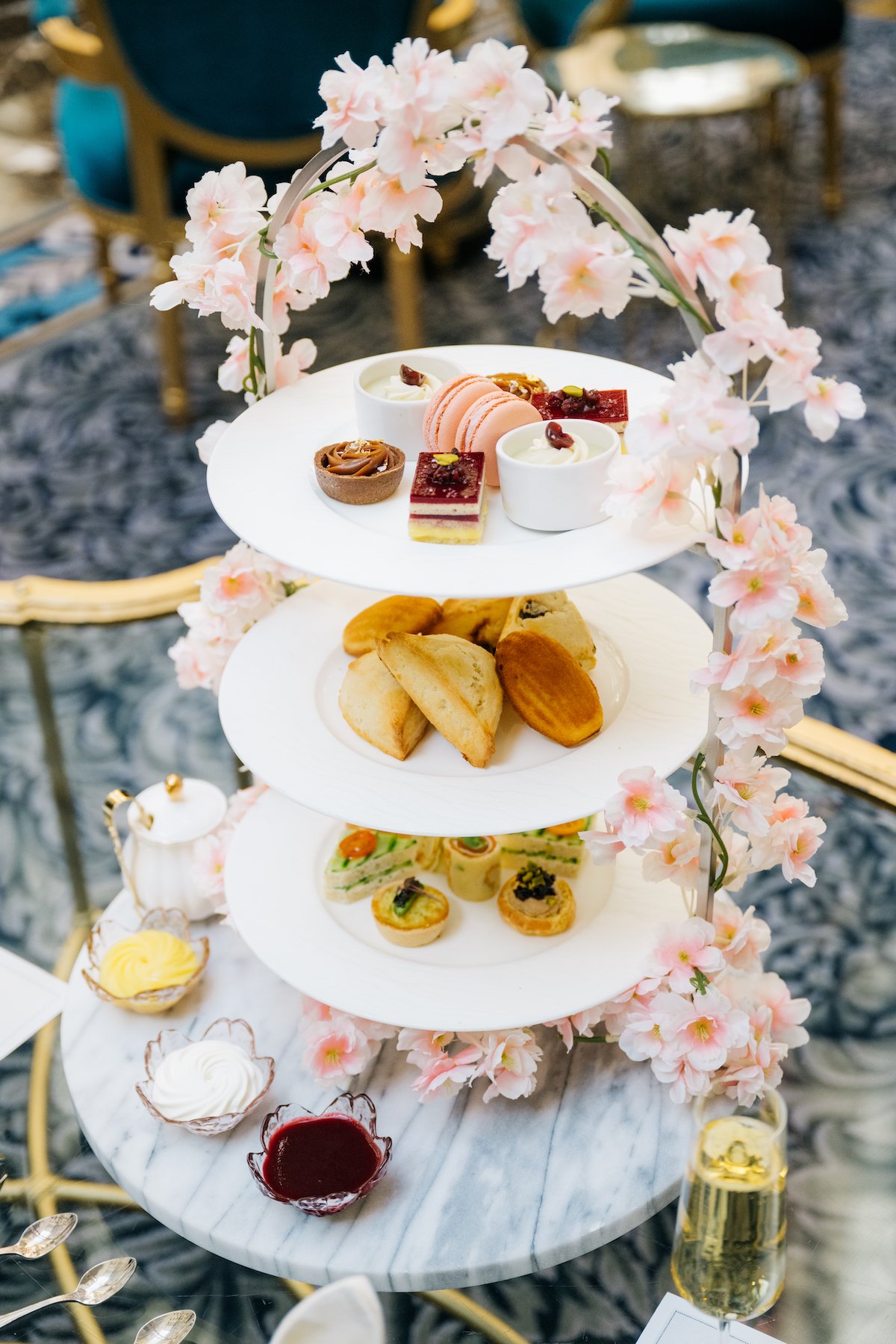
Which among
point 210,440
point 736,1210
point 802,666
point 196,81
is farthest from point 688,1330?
point 196,81

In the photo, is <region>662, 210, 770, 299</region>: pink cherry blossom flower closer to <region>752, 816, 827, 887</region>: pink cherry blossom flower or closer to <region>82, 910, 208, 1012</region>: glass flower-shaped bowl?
<region>752, 816, 827, 887</region>: pink cherry blossom flower

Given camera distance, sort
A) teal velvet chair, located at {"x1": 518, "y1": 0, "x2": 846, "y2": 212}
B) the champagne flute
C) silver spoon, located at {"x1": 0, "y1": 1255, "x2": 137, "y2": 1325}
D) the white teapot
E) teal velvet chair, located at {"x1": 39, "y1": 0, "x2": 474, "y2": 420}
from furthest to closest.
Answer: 1. teal velvet chair, located at {"x1": 518, "y1": 0, "x2": 846, "y2": 212}
2. teal velvet chair, located at {"x1": 39, "y1": 0, "x2": 474, "y2": 420}
3. the white teapot
4. silver spoon, located at {"x1": 0, "y1": 1255, "x2": 137, "y2": 1325}
5. the champagne flute

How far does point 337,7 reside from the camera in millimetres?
2678

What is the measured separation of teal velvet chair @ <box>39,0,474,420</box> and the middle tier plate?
1.74 metres

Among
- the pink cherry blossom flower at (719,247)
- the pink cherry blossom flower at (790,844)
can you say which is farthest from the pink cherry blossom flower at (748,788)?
the pink cherry blossom flower at (719,247)

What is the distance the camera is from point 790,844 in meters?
1.11

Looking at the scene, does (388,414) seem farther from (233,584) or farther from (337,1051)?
(337,1051)

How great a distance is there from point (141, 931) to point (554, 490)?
0.62 metres

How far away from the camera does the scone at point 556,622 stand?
125 centimetres

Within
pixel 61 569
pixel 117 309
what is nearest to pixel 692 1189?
pixel 61 569

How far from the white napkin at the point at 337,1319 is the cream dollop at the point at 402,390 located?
2.22 feet

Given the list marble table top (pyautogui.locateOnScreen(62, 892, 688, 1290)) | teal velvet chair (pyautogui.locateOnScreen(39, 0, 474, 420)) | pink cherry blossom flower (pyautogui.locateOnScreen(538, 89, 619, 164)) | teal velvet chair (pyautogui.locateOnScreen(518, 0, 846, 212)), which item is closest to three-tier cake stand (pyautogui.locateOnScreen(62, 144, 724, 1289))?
marble table top (pyautogui.locateOnScreen(62, 892, 688, 1290))

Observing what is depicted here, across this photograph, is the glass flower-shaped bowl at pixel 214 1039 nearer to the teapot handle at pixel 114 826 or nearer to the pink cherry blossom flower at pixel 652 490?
the teapot handle at pixel 114 826

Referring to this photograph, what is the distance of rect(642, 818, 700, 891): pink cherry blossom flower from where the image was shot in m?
1.11
